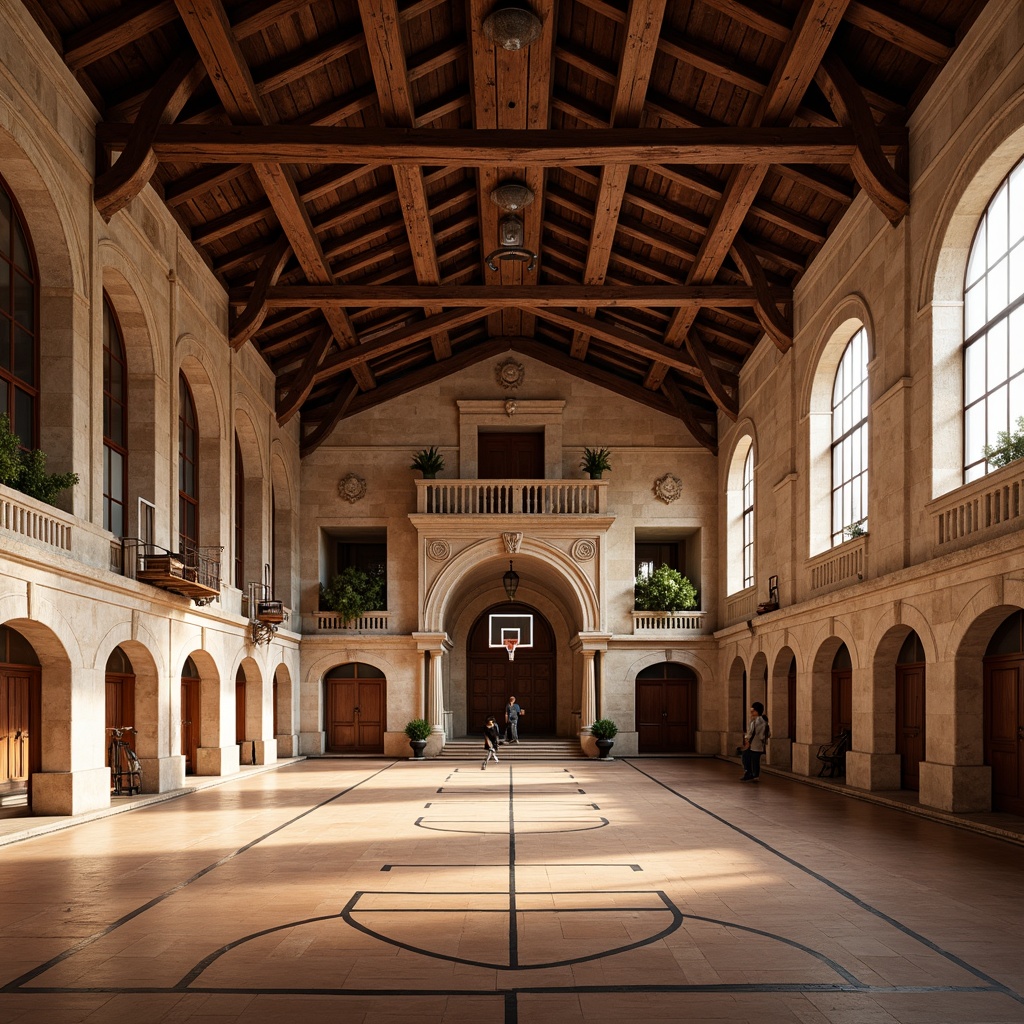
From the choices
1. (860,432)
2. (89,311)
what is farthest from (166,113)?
(860,432)

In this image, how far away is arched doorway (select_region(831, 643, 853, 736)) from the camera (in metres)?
18.9

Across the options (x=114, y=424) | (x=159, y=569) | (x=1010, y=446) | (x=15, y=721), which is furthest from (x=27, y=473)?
(x=1010, y=446)

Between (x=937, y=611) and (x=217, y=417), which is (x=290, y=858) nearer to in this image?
(x=937, y=611)

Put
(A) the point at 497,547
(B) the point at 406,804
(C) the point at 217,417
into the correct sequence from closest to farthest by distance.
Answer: (B) the point at 406,804 → (C) the point at 217,417 → (A) the point at 497,547

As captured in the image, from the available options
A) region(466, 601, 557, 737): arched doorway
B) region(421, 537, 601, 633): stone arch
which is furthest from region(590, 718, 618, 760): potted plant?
region(466, 601, 557, 737): arched doorway

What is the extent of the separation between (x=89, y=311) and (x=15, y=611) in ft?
14.8

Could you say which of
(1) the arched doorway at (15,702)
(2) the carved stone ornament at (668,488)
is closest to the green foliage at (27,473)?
(1) the arched doorway at (15,702)

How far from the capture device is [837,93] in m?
14.3

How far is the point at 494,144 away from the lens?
15039mm

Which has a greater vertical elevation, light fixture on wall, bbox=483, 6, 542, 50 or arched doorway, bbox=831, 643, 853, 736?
light fixture on wall, bbox=483, 6, 542, 50

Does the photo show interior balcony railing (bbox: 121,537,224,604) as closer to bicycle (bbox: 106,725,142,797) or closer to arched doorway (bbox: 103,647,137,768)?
arched doorway (bbox: 103,647,137,768)

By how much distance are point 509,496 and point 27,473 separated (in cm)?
1635

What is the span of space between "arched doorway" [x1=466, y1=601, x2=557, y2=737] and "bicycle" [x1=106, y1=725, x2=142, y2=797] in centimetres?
1570

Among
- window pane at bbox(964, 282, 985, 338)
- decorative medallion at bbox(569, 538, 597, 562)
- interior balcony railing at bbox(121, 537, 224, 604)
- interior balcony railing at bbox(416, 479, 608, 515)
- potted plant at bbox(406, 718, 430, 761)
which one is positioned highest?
window pane at bbox(964, 282, 985, 338)
